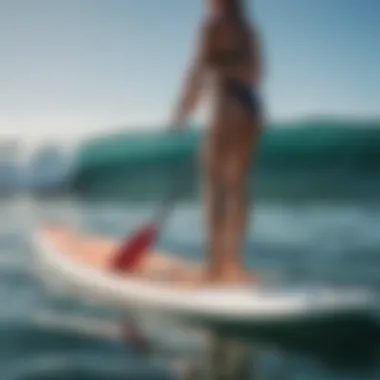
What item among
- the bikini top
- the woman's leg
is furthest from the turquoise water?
A: the bikini top

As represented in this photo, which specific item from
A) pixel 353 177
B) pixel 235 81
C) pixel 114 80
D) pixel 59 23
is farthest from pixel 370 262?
pixel 59 23

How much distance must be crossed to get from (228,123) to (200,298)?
1.05ft

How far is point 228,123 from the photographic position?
1668 mm

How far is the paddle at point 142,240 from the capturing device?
1.68 metres

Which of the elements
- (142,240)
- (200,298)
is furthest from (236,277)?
(142,240)

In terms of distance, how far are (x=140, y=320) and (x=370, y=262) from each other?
43 centimetres

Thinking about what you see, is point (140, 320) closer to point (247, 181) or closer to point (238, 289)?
point (238, 289)

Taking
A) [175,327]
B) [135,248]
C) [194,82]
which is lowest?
[175,327]

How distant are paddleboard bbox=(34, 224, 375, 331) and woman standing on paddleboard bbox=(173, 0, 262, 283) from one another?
0.15 ft

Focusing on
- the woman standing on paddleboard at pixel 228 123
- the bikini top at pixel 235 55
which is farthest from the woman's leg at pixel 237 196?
the bikini top at pixel 235 55

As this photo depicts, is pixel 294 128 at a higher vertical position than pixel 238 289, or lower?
higher

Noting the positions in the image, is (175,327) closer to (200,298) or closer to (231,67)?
(200,298)

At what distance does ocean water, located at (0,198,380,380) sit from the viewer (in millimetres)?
1621

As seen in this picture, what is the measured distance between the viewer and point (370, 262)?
5.43 feet
